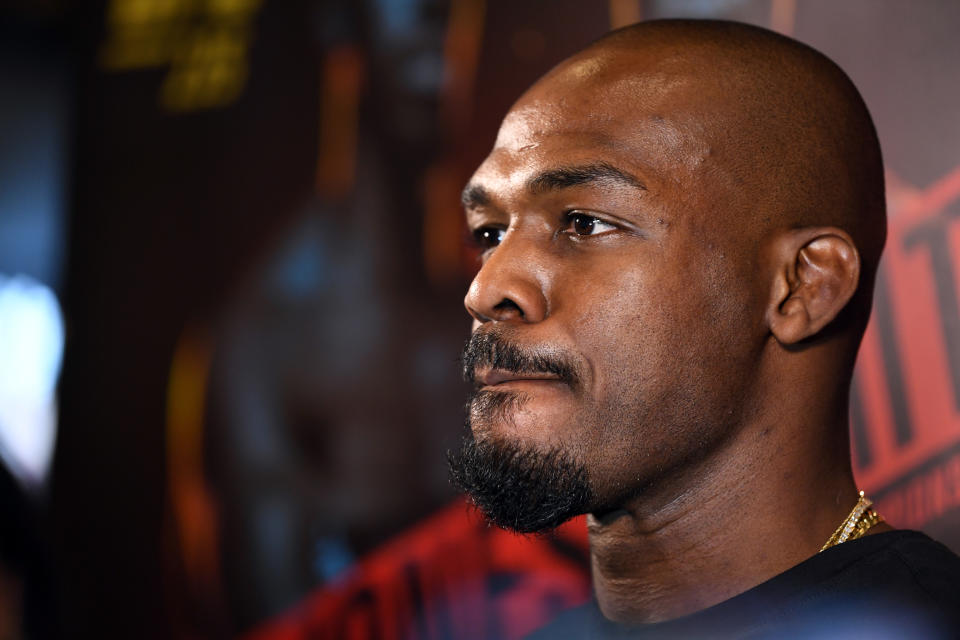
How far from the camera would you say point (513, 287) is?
135cm

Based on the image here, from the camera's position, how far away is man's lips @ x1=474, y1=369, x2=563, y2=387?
132cm

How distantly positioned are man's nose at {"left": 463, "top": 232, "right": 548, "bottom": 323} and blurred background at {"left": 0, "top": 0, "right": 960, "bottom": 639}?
89cm

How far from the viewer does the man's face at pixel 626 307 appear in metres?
1.31

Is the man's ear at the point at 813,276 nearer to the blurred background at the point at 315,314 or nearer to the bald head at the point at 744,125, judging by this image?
the bald head at the point at 744,125

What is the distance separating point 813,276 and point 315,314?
6.56 ft

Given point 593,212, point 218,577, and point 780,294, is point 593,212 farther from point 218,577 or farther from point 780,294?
point 218,577

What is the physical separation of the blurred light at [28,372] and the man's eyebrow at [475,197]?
353 cm

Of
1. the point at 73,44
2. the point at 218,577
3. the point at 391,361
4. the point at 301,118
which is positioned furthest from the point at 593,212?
the point at 73,44

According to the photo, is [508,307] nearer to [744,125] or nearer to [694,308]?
[694,308]

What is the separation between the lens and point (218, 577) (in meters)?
3.22

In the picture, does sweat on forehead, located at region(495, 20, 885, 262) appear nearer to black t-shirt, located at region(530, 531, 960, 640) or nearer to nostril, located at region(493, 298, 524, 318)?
nostril, located at region(493, 298, 524, 318)

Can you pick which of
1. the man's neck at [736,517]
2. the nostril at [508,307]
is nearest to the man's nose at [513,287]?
the nostril at [508,307]

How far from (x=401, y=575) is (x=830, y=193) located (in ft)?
5.90

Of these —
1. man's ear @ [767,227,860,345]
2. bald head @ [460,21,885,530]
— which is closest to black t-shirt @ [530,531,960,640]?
bald head @ [460,21,885,530]
